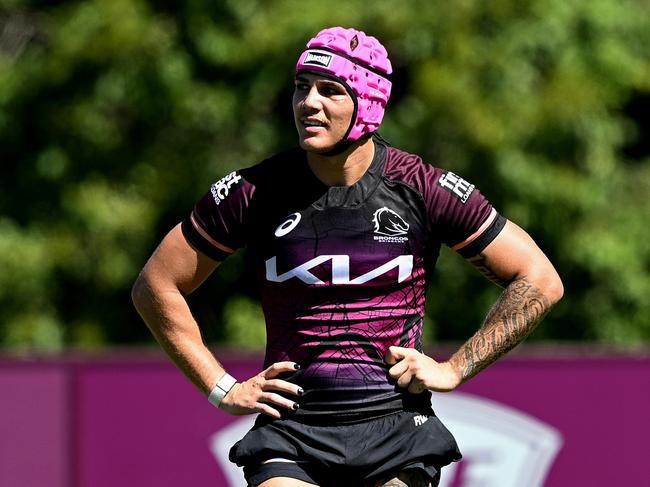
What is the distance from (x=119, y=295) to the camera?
15.0m

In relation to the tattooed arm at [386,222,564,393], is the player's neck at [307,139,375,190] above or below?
above

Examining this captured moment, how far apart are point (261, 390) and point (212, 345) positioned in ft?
32.2

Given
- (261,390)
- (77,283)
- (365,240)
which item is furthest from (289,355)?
(77,283)

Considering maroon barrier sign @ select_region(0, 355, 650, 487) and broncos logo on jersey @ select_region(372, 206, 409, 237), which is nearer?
broncos logo on jersey @ select_region(372, 206, 409, 237)

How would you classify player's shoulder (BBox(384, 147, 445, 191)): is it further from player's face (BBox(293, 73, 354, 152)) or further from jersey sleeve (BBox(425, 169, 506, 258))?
player's face (BBox(293, 73, 354, 152))

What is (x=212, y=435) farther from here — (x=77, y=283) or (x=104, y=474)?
(x=77, y=283)

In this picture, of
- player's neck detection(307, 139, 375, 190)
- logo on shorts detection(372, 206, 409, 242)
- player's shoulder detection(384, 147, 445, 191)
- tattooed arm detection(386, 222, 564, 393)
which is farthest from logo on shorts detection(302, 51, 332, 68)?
tattooed arm detection(386, 222, 564, 393)

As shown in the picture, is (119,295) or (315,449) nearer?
(315,449)

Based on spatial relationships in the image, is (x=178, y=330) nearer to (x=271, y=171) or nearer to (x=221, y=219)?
(x=221, y=219)

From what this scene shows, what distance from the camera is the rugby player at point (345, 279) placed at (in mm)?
4801

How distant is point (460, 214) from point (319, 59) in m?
0.71

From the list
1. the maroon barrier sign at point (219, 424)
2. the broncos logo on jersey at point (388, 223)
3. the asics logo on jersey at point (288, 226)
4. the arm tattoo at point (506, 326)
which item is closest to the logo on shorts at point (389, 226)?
the broncos logo on jersey at point (388, 223)

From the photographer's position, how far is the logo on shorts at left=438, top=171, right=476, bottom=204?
4.92 meters

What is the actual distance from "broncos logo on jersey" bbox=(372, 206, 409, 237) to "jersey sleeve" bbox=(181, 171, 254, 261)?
45 cm
